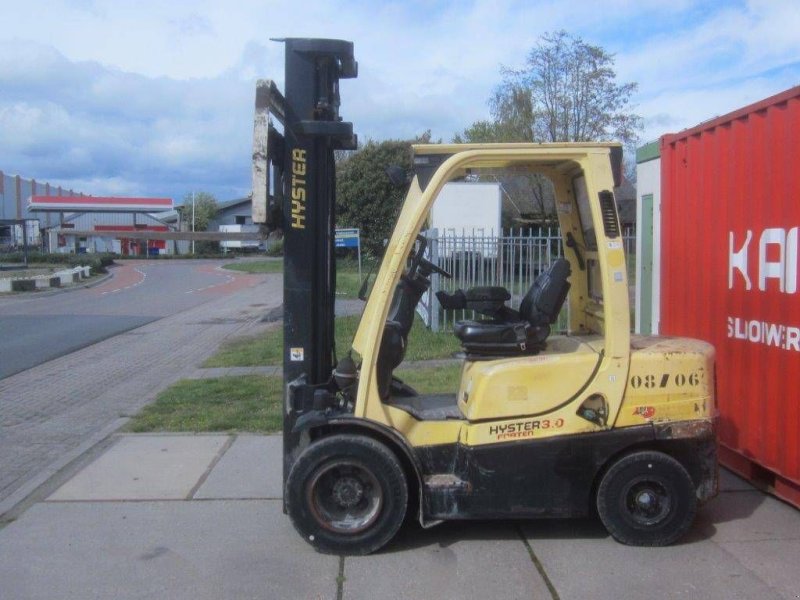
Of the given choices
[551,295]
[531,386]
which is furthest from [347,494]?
[551,295]

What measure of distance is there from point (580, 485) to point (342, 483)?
1.48 m

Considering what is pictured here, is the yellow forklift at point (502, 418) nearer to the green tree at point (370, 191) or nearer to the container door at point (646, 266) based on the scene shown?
the container door at point (646, 266)

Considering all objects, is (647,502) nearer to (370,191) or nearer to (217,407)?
(217,407)

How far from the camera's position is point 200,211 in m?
95.3

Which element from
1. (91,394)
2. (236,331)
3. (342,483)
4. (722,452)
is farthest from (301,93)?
(236,331)

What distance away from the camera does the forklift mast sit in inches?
221

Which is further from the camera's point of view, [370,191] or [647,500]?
[370,191]

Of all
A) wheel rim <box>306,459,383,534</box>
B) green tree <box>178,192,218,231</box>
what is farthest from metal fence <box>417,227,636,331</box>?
green tree <box>178,192,218,231</box>

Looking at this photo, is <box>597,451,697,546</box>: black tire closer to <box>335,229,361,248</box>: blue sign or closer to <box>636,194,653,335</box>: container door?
<box>636,194,653,335</box>: container door

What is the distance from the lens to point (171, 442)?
833 centimetres

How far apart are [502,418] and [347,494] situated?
1073 mm

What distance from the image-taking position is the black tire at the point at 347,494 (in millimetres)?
5250

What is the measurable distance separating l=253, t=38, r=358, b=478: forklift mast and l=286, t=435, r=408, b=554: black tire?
439mm

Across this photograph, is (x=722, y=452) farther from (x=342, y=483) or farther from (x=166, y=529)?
(x=166, y=529)
